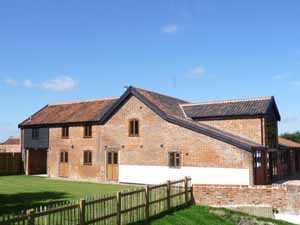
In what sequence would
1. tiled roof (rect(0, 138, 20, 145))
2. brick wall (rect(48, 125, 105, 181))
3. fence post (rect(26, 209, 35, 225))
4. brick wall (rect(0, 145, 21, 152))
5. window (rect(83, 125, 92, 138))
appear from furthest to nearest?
tiled roof (rect(0, 138, 20, 145))
brick wall (rect(0, 145, 21, 152))
window (rect(83, 125, 92, 138))
brick wall (rect(48, 125, 105, 181))
fence post (rect(26, 209, 35, 225))

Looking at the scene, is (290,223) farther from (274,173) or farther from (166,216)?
(274,173)

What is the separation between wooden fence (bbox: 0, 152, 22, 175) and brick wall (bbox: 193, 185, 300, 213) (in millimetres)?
22886

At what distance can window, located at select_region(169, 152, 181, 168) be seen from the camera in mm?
27061

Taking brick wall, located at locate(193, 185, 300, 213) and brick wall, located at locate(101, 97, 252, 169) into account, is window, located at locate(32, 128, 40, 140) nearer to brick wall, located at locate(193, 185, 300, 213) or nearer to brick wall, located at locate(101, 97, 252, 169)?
brick wall, located at locate(101, 97, 252, 169)

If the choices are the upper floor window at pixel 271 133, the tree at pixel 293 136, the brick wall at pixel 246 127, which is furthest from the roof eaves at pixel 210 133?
the tree at pixel 293 136

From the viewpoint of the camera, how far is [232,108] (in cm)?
2969

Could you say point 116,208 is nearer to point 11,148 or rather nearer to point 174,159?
point 174,159

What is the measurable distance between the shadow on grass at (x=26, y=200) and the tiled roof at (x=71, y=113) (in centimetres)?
1205

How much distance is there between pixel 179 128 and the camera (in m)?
27.1

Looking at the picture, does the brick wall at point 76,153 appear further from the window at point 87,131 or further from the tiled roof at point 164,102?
the tiled roof at point 164,102

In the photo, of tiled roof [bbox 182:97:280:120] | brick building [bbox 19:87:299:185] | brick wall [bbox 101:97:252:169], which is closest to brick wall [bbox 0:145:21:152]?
brick building [bbox 19:87:299:185]

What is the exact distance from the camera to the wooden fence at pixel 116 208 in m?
9.97

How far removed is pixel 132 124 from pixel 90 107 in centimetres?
697

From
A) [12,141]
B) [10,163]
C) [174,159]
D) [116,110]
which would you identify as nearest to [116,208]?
[174,159]
